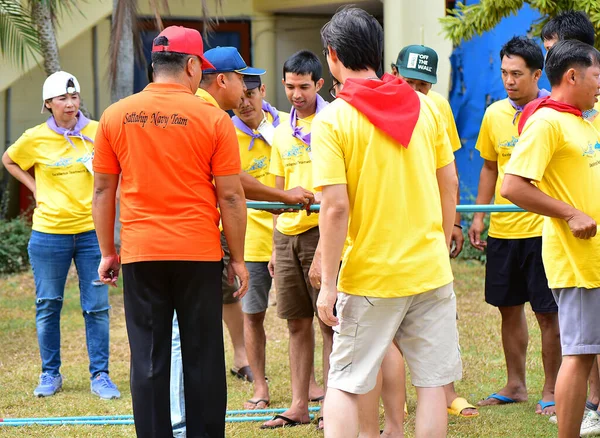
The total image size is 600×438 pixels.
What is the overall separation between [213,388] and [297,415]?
1.20 m

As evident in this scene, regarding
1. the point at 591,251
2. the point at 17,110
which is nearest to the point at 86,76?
the point at 17,110

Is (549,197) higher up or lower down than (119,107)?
lower down

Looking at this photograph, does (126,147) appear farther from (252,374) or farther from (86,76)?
(86,76)

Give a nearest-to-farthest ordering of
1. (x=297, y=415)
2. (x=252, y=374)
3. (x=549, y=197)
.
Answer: (x=549, y=197), (x=297, y=415), (x=252, y=374)

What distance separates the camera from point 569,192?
4.65 m

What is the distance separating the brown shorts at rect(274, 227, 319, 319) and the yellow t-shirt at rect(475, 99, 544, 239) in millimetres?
1315

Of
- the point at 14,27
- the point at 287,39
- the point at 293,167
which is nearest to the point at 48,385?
the point at 293,167

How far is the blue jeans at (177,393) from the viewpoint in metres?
5.10

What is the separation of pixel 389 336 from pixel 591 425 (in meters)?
1.79

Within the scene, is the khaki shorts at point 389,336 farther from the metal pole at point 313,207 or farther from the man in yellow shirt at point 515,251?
the man in yellow shirt at point 515,251

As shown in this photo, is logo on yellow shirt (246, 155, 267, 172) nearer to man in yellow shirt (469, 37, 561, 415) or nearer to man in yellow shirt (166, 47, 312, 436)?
man in yellow shirt (166, 47, 312, 436)

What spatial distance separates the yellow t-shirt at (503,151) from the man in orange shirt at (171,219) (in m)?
2.05

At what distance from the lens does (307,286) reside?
19.6 feet

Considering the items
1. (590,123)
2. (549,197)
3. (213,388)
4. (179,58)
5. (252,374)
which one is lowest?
(252,374)
